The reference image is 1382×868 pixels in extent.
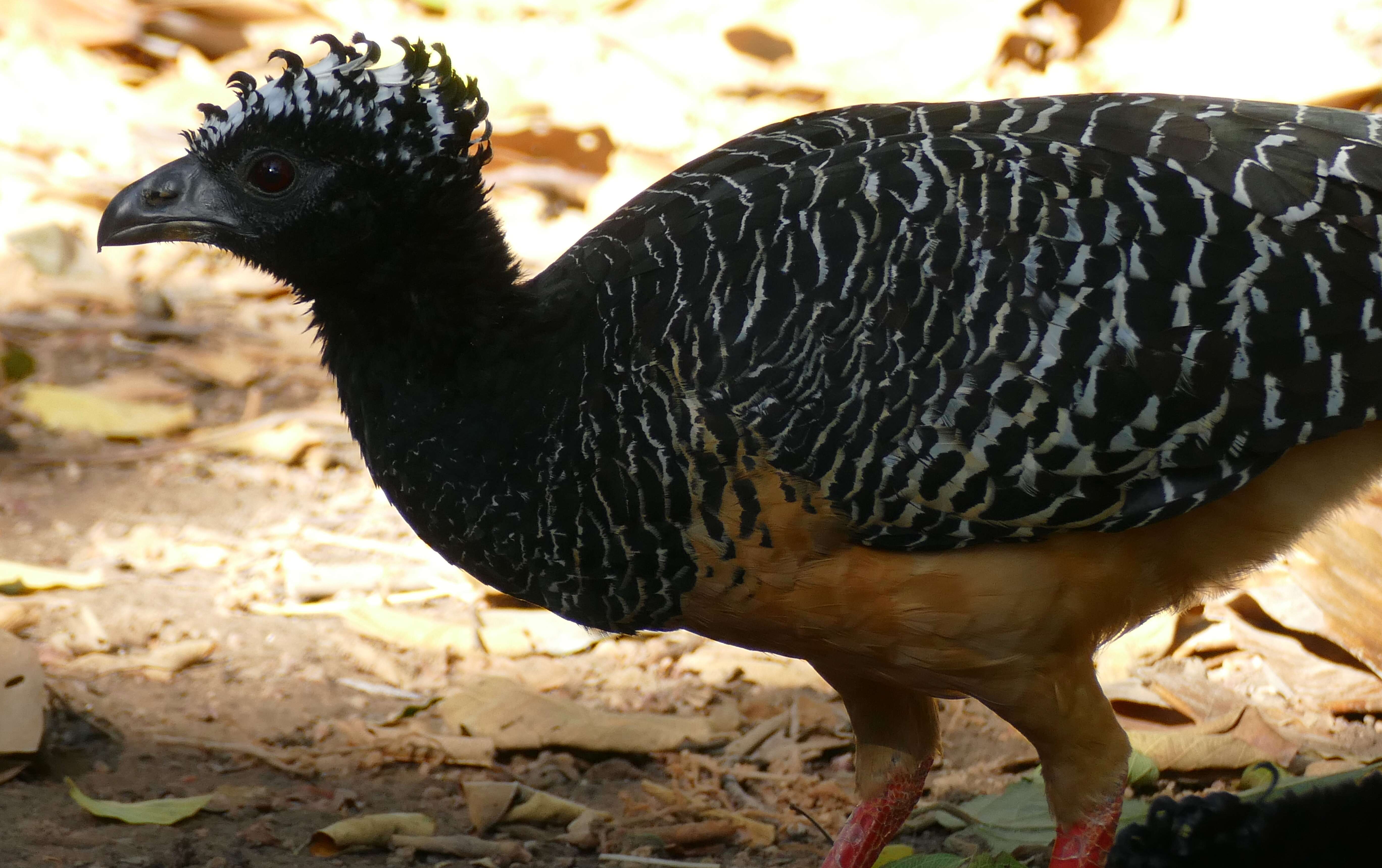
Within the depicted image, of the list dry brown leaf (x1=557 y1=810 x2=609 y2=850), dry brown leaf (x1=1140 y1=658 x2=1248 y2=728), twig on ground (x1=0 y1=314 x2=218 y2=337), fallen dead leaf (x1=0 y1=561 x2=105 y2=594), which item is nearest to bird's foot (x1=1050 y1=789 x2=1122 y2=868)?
dry brown leaf (x1=1140 y1=658 x2=1248 y2=728)

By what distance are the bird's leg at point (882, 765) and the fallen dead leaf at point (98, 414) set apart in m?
4.34

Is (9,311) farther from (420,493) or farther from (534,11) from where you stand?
(420,493)

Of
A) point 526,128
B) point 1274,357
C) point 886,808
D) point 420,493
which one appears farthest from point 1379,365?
point 526,128

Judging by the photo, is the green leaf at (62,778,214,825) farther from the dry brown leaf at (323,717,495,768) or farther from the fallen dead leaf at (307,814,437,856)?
the dry brown leaf at (323,717,495,768)

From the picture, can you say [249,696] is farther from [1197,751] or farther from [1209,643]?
[1209,643]

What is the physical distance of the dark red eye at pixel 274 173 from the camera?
12.0ft

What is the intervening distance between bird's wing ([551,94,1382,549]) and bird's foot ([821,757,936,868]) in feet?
3.65

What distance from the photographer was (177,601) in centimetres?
572

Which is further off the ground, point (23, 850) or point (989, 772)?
point (23, 850)

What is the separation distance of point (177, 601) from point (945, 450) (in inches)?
140

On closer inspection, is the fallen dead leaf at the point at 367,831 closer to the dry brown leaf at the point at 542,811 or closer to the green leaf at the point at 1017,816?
the dry brown leaf at the point at 542,811

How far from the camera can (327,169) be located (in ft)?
11.9

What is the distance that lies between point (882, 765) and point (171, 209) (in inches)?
101

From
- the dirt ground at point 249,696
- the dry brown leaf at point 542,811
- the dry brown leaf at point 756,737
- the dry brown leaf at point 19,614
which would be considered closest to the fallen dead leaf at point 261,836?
the dirt ground at point 249,696
